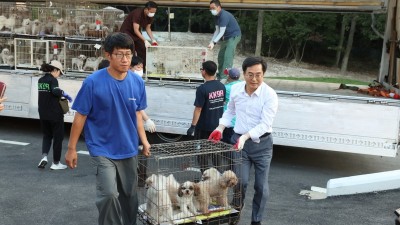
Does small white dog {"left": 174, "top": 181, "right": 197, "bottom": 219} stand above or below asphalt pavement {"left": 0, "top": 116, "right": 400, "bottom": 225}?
above

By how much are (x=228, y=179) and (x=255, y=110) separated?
0.76m

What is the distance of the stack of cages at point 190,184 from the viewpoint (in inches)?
171

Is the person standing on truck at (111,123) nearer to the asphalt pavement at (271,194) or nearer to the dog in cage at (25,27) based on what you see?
the asphalt pavement at (271,194)

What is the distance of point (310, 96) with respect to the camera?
24.5 feet

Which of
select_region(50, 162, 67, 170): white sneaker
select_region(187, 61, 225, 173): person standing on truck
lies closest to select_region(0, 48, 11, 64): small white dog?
select_region(50, 162, 67, 170): white sneaker

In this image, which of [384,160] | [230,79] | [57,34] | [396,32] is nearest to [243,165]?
[230,79]

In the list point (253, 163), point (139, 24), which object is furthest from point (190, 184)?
point (139, 24)

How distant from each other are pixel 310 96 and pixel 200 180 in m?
3.38

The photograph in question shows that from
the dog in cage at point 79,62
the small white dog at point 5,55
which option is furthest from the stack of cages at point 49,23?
the dog in cage at point 79,62

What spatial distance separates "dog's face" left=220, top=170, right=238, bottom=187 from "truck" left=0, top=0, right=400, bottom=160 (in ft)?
10.3

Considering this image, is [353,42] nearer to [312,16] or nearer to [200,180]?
[312,16]

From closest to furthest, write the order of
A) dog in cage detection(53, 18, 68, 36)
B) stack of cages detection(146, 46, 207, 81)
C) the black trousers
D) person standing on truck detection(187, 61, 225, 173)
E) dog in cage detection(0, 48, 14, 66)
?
person standing on truck detection(187, 61, 225, 173), the black trousers, stack of cages detection(146, 46, 207, 81), dog in cage detection(53, 18, 68, 36), dog in cage detection(0, 48, 14, 66)

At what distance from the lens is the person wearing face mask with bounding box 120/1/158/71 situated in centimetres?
916

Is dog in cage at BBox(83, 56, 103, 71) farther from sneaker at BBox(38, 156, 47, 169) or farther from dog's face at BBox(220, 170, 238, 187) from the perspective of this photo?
dog's face at BBox(220, 170, 238, 187)
